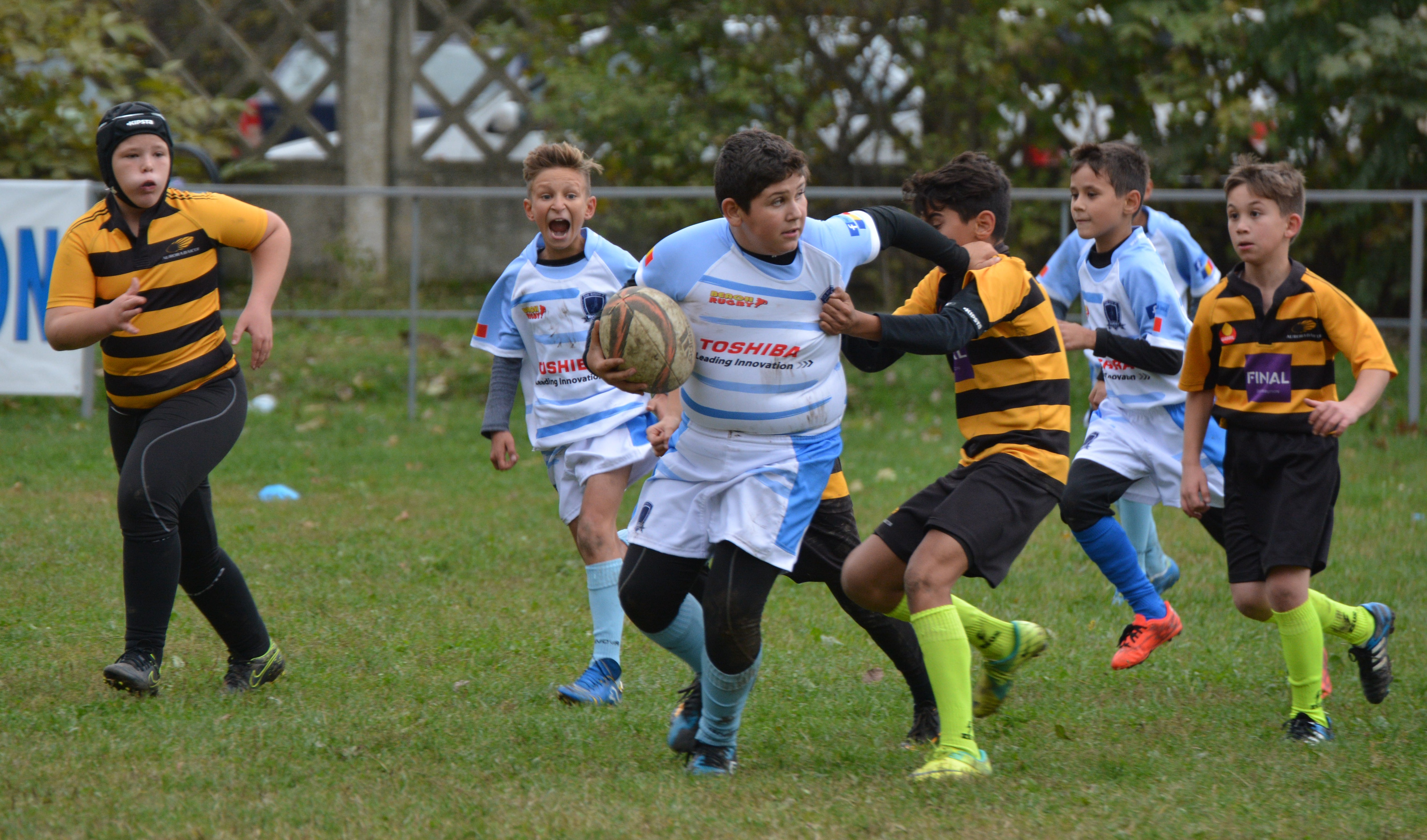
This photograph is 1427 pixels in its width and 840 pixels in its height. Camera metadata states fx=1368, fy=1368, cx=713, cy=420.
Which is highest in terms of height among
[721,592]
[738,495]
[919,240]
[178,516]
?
[919,240]

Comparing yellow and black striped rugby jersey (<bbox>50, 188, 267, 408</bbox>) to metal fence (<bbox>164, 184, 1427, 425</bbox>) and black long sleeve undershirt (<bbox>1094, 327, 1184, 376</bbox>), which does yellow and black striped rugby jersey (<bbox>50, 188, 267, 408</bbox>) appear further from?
metal fence (<bbox>164, 184, 1427, 425</bbox>)

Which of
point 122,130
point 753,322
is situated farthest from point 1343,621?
point 122,130

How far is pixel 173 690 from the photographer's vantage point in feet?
15.7

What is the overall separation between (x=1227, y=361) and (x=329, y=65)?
13995 millimetres

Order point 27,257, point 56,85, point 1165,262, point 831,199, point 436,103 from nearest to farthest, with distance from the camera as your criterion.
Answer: point 1165,262 < point 27,257 < point 831,199 < point 56,85 < point 436,103

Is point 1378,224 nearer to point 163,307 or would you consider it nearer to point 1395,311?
point 1395,311

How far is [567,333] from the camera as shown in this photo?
5137 millimetres

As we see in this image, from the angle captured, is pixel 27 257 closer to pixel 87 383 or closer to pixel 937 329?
pixel 87 383

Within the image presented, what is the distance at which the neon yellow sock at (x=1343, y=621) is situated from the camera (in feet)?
15.2

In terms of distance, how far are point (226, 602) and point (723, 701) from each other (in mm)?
1977

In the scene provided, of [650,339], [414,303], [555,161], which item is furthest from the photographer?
[414,303]

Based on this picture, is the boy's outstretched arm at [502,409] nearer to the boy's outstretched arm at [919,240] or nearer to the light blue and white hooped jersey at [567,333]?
the light blue and white hooped jersey at [567,333]

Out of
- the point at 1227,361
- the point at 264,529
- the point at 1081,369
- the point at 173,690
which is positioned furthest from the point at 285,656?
the point at 1081,369

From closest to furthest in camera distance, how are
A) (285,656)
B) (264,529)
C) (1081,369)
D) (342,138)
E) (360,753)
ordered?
1. (360,753)
2. (285,656)
3. (264,529)
4. (1081,369)
5. (342,138)
